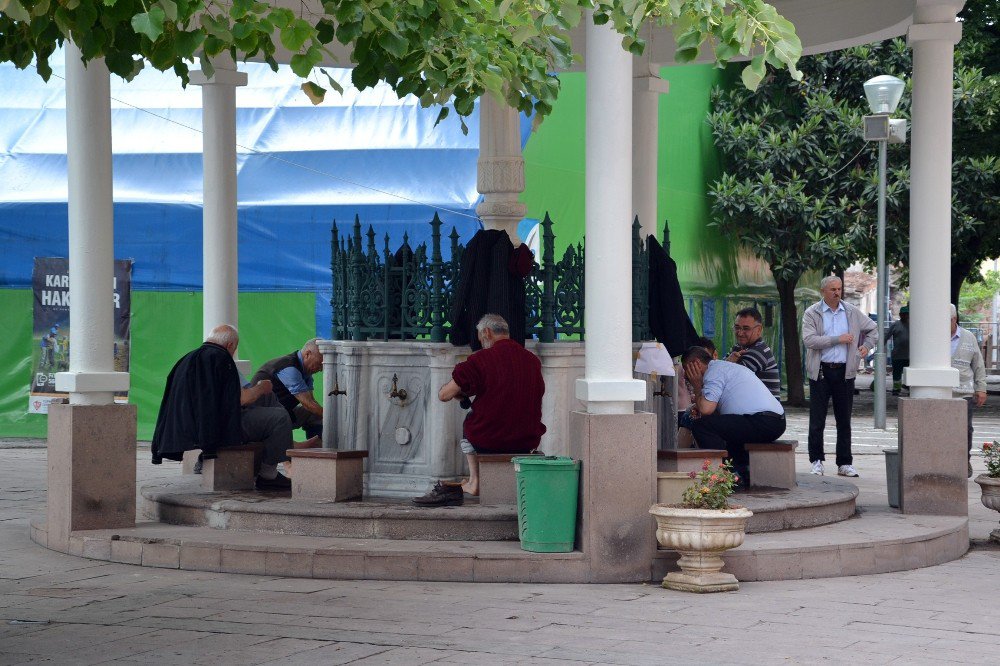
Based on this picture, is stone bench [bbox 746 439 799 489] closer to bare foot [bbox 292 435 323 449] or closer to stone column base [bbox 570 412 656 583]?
stone column base [bbox 570 412 656 583]

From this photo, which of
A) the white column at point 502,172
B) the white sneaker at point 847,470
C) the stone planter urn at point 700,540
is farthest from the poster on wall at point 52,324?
the stone planter urn at point 700,540

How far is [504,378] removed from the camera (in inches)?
377

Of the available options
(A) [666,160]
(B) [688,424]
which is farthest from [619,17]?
(A) [666,160]

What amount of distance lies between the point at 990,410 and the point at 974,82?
22.1ft

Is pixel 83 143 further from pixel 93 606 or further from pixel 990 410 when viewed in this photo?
pixel 990 410

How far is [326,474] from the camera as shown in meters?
9.86

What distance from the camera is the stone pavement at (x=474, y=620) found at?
255 inches

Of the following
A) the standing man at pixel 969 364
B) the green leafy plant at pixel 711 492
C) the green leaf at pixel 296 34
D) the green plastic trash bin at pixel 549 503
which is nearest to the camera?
the green leaf at pixel 296 34

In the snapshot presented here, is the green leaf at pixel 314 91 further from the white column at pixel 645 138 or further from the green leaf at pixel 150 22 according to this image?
the white column at pixel 645 138

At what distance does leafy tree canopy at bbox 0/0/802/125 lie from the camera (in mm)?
5883

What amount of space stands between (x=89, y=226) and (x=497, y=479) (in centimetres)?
333

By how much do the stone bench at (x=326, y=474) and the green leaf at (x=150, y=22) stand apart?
4872 millimetres

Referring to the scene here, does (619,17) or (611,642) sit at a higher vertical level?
(619,17)

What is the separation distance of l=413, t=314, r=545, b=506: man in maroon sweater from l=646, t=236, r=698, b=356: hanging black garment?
181cm
